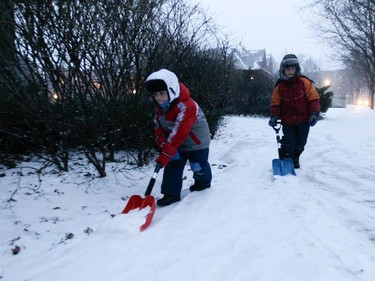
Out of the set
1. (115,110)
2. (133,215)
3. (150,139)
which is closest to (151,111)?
(150,139)

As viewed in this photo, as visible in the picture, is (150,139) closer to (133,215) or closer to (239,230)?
(133,215)

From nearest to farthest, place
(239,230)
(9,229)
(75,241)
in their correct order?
(239,230)
(75,241)
(9,229)

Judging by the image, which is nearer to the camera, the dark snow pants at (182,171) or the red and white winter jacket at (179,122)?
the red and white winter jacket at (179,122)

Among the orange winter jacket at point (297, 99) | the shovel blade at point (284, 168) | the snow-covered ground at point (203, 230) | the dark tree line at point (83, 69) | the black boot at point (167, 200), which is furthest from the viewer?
the orange winter jacket at point (297, 99)

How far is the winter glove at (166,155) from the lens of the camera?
3461mm

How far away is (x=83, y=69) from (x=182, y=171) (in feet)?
6.36

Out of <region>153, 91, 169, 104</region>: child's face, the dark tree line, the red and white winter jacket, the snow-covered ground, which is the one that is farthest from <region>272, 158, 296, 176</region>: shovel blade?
the dark tree line

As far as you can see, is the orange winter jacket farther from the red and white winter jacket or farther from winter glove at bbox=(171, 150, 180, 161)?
winter glove at bbox=(171, 150, 180, 161)

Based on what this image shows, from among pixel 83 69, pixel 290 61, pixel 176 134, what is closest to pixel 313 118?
pixel 290 61

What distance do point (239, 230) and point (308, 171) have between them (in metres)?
2.61

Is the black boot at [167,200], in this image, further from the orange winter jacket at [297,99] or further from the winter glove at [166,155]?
the orange winter jacket at [297,99]

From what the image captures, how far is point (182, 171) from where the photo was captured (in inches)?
153

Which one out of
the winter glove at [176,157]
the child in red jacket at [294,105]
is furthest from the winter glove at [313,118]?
the winter glove at [176,157]

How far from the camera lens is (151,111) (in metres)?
5.85
